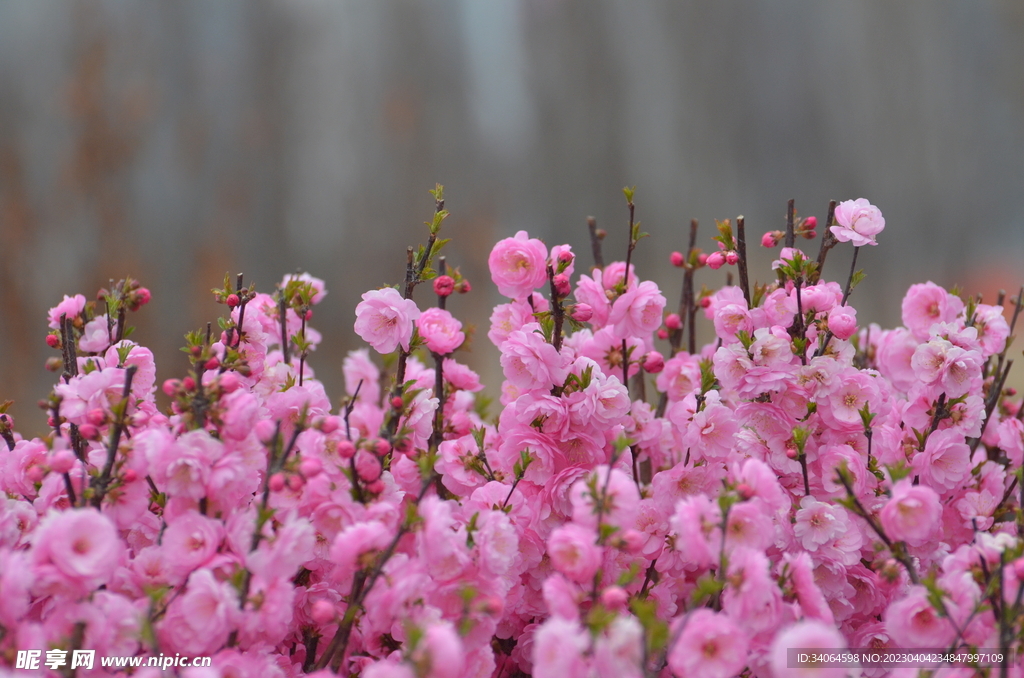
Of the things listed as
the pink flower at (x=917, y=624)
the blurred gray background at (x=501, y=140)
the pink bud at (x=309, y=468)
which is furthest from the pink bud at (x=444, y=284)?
the blurred gray background at (x=501, y=140)

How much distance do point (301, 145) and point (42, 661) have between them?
194 centimetres

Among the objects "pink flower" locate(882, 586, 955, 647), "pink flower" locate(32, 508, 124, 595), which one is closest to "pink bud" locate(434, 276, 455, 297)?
"pink flower" locate(32, 508, 124, 595)

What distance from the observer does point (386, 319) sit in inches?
25.5

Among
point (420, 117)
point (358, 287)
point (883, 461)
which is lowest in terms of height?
point (883, 461)

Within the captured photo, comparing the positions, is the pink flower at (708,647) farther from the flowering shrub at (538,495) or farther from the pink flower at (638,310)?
the pink flower at (638,310)

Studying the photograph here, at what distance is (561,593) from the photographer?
46 cm

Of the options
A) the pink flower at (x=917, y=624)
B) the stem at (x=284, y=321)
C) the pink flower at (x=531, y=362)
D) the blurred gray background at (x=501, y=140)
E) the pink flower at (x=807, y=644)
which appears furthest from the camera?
the blurred gray background at (x=501, y=140)

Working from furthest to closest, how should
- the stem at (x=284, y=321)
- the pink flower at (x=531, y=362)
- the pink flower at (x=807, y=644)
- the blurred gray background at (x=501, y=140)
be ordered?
1. the blurred gray background at (x=501, y=140)
2. the stem at (x=284, y=321)
3. the pink flower at (x=531, y=362)
4. the pink flower at (x=807, y=644)

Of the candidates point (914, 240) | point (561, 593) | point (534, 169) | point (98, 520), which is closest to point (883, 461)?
point (561, 593)

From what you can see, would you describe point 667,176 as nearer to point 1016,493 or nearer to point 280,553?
point 1016,493

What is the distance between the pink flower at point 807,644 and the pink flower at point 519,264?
1.15ft

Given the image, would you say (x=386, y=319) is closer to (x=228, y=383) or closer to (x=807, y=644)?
(x=228, y=383)

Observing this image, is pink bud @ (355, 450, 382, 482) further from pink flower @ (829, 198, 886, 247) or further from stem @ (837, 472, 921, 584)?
pink flower @ (829, 198, 886, 247)

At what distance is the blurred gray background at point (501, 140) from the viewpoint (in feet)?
7.00
